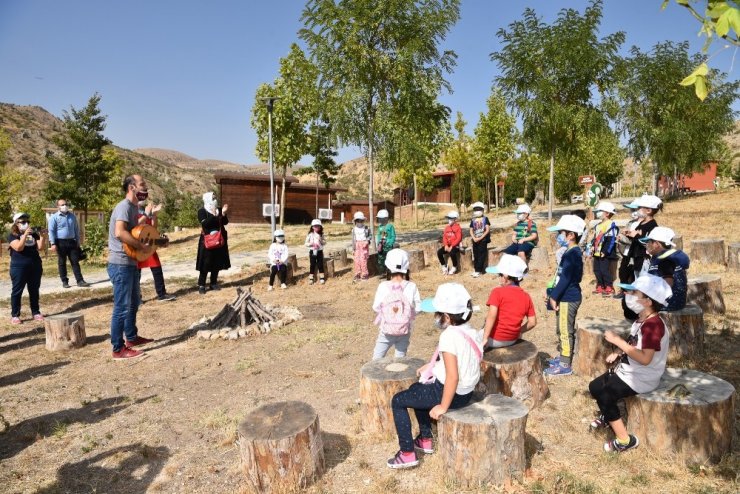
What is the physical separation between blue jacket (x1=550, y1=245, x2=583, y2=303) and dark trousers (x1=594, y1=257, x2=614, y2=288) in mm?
4213

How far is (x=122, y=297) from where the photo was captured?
267 inches

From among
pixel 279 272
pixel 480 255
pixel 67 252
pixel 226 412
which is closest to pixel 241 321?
pixel 226 412

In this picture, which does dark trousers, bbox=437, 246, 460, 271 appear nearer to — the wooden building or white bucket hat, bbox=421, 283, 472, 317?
white bucket hat, bbox=421, 283, 472, 317

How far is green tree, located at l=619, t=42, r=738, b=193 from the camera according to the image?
78.0 feet

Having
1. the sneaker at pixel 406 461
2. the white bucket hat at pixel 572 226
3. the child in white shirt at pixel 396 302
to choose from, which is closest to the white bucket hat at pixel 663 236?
the white bucket hat at pixel 572 226

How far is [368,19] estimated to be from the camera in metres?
12.9

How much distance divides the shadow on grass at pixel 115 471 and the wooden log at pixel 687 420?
4120mm

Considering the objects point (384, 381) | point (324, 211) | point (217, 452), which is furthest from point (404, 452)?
point (324, 211)

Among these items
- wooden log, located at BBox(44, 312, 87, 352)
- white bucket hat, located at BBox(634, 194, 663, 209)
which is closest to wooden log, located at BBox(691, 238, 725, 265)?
white bucket hat, located at BBox(634, 194, 663, 209)

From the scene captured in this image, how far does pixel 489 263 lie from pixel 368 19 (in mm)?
7361

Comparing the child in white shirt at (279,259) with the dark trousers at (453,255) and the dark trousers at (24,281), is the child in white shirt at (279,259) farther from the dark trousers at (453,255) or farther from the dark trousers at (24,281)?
the dark trousers at (24,281)

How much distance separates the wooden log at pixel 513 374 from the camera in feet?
15.1

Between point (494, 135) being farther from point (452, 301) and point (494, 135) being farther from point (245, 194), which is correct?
point (452, 301)

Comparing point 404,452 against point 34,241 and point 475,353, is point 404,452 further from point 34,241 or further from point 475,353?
point 34,241
